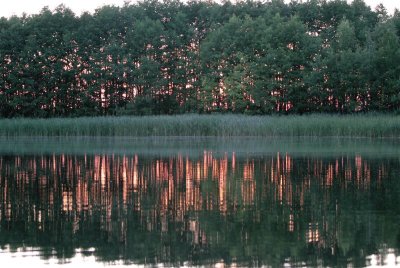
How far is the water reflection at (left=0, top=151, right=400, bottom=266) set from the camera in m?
8.93

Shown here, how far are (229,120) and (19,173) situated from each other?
980 inches

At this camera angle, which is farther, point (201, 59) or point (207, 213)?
point (201, 59)

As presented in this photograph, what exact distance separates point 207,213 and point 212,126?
102 ft

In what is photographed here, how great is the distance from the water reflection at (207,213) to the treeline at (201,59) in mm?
33760

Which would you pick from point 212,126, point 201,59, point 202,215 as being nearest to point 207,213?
point 202,215

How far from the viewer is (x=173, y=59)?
61.2m

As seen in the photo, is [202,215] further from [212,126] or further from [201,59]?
[201,59]

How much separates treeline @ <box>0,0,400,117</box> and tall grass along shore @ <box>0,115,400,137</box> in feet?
32.9

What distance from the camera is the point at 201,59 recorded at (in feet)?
191

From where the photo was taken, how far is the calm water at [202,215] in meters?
8.79

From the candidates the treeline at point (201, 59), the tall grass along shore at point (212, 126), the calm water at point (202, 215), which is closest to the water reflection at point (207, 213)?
the calm water at point (202, 215)

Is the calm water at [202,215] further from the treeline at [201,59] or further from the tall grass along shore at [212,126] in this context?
the treeline at [201,59]

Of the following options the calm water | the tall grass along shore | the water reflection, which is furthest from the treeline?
the water reflection

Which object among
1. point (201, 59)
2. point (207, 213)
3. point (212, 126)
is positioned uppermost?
point (201, 59)
